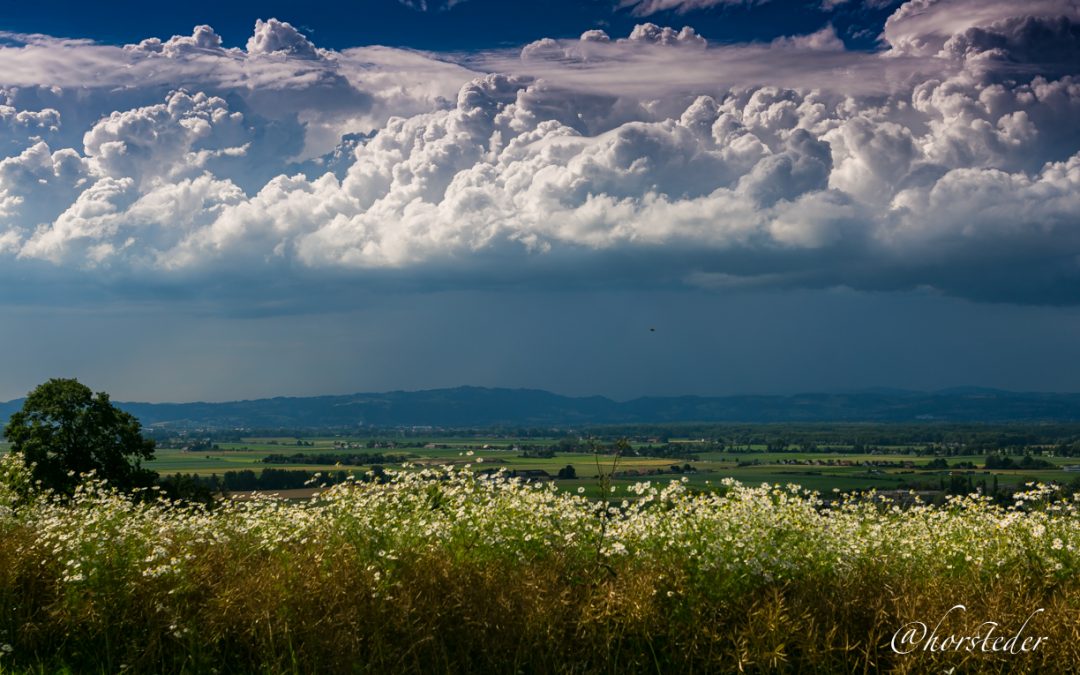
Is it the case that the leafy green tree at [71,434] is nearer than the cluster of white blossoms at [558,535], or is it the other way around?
the cluster of white blossoms at [558,535]

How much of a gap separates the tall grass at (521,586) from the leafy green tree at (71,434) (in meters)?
17.7

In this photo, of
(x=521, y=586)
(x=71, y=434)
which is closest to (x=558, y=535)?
(x=521, y=586)

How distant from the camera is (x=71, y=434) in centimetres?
2664

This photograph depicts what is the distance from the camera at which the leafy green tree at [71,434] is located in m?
26.0

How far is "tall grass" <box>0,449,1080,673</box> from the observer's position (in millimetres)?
7398

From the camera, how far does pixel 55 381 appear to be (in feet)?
89.0

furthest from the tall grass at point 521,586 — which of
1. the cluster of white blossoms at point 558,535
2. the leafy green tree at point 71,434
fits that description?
the leafy green tree at point 71,434

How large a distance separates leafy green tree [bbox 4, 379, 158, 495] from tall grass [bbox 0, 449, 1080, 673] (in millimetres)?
17675

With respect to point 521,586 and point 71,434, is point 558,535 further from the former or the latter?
point 71,434

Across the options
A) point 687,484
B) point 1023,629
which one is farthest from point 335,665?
point 1023,629

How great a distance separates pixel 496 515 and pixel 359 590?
1.79 meters

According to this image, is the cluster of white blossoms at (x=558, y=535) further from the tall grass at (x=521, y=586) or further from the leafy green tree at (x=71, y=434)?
the leafy green tree at (x=71, y=434)

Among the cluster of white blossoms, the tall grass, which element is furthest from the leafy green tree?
the tall grass

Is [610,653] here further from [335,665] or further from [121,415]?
[121,415]
